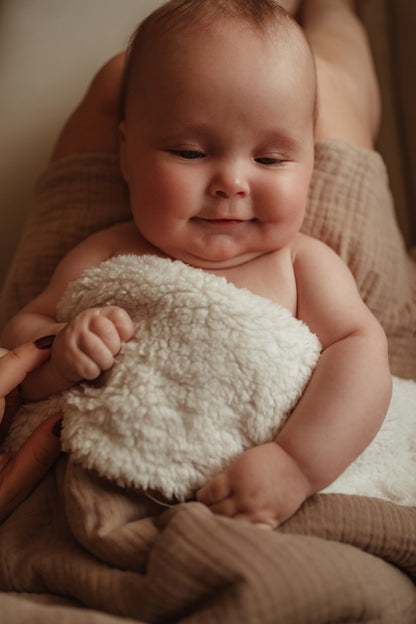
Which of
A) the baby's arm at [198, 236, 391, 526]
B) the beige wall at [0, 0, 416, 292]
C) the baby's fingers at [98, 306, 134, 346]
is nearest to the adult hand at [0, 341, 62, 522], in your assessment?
the baby's fingers at [98, 306, 134, 346]

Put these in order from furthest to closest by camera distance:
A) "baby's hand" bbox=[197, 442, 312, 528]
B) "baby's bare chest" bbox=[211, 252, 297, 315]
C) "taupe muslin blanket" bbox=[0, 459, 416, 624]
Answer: "baby's bare chest" bbox=[211, 252, 297, 315]
"baby's hand" bbox=[197, 442, 312, 528]
"taupe muslin blanket" bbox=[0, 459, 416, 624]

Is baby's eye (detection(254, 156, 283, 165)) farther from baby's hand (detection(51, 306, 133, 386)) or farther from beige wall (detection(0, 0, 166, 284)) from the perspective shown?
beige wall (detection(0, 0, 166, 284))

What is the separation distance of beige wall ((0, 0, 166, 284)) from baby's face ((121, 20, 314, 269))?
0.51 meters

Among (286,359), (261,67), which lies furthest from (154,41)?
(286,359)

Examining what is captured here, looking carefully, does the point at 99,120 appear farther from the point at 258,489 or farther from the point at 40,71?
the point at 258,489

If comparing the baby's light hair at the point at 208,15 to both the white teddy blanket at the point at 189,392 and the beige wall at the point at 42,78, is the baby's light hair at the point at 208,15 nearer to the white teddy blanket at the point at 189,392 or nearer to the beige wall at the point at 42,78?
the white teddy blanket at the point at 189,392

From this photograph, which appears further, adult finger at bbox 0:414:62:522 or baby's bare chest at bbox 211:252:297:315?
baby's bare chest at bbox 211:252:297:315

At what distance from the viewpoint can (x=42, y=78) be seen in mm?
1328

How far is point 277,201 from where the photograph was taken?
32.9 inches

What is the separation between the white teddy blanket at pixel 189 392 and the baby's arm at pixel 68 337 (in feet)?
0.06

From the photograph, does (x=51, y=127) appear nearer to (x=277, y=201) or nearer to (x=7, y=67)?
(x=7, y=67)

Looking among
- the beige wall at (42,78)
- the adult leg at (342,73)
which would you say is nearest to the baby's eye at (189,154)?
the adult leg at (342,73)

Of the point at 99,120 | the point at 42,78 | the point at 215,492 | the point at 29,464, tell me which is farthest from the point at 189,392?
the point at 42,78

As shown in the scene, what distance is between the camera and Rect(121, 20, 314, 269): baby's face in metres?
0.81
